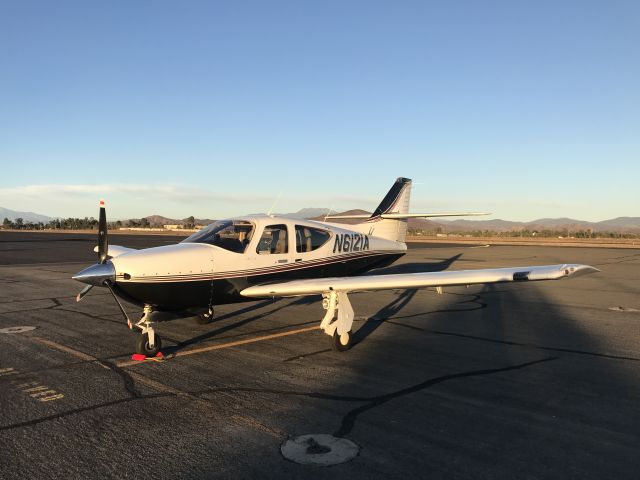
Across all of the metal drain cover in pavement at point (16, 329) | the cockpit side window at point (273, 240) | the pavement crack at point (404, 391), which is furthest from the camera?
the metal drain cover in pavement at point (16, 329)

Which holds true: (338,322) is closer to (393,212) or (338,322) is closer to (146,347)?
(146,347)

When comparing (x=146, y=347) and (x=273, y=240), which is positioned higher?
(x=273, y=240)

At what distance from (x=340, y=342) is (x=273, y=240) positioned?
2.44 m

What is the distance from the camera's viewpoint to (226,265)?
8.71 meters

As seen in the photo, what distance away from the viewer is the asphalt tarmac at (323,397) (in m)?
4.34

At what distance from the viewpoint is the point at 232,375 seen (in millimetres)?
6969

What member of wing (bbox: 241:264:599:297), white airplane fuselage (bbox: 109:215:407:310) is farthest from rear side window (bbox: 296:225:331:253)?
wing (bbox: 241:264:599:297)

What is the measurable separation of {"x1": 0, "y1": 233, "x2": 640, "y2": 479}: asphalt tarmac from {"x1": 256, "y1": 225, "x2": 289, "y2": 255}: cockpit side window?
5.60 ft

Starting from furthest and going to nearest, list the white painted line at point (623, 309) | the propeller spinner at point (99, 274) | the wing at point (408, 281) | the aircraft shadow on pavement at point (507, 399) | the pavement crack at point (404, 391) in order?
the white painted line at point (623, 309), the wing at point (408, 281), the propeller spinner at point (99, 274), the pavement crack at point (404, 391), the aircraft shadow on pavement at point (507, 399)

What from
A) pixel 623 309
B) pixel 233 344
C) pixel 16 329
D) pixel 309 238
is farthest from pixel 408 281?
pixel 16 329

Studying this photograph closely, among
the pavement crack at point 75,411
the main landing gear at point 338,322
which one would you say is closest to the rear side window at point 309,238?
the main landing gear at point 338,322

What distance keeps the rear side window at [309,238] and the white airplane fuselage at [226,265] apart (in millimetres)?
21

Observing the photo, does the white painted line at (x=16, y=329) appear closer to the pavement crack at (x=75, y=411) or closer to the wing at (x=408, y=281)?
the wing at (x=408, y=281)

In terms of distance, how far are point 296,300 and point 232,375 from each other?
7.14 m
